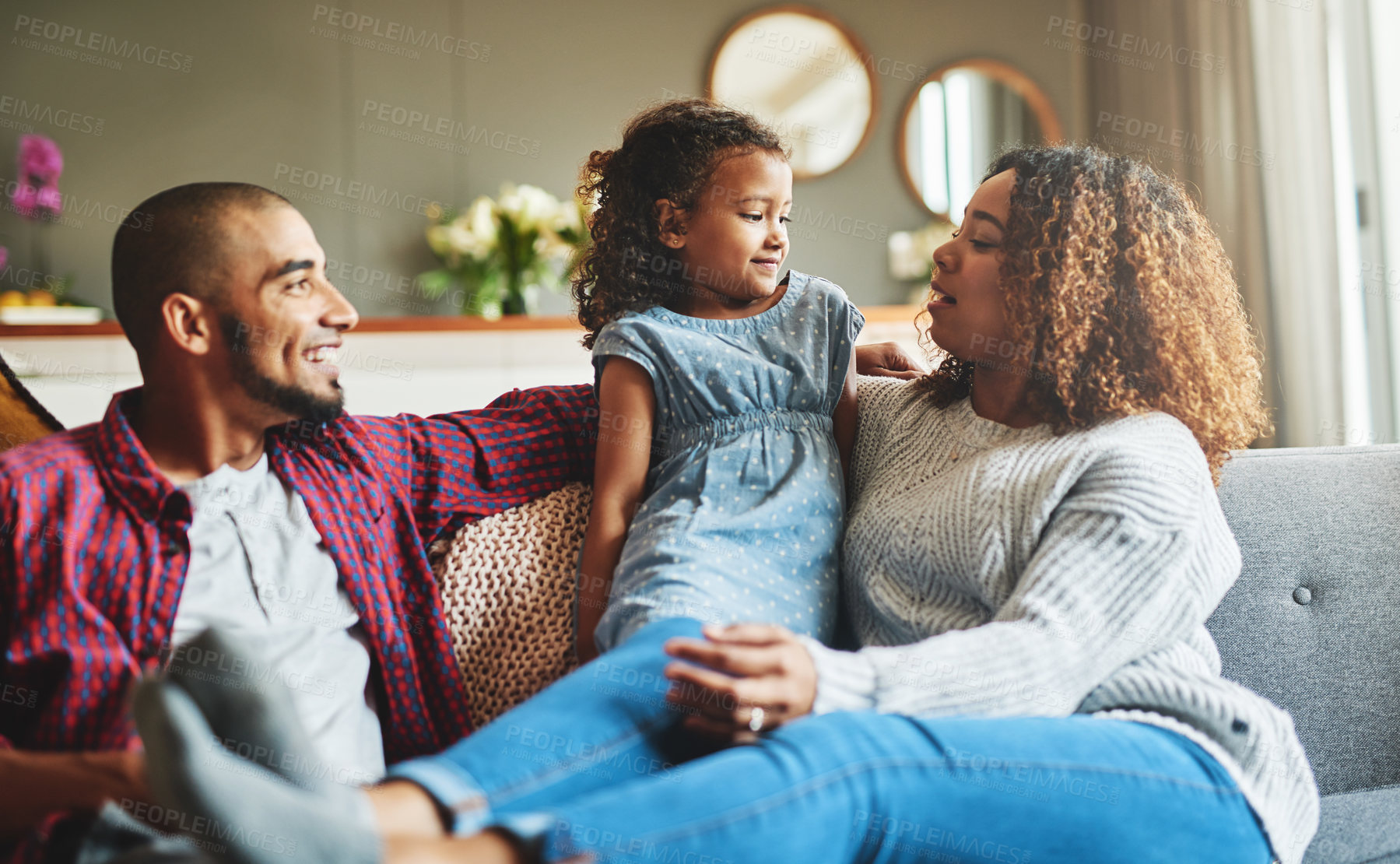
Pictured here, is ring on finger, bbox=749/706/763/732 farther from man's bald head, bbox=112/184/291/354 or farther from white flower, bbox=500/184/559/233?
white flower, bbox=500/184/559/233

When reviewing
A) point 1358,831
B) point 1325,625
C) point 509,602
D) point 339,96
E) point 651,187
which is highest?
point 339,96

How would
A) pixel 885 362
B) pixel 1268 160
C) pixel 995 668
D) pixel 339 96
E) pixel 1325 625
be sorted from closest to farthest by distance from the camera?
pixel 995 668, pixel 1325 625, pixel 885 362, pixel 1268 160, pixel 339 96

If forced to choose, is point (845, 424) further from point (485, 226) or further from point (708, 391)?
point (485, 226)

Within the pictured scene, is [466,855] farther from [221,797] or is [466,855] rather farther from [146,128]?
[146,128]

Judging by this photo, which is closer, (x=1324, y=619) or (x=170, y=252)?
(x=170, y=252)

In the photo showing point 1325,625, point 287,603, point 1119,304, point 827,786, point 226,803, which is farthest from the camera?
point 1325,625

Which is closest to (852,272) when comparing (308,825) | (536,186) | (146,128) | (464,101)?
(536,186)

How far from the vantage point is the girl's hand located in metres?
0.90

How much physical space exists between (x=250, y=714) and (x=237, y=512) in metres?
0.53

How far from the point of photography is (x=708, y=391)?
1.35 metres

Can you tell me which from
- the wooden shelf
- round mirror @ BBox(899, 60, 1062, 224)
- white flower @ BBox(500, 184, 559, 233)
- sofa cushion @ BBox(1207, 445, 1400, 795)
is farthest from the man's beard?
round mirror @ BBox(899, 60, 1062, 224)

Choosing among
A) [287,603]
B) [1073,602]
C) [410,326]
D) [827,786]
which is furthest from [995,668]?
[410,326]

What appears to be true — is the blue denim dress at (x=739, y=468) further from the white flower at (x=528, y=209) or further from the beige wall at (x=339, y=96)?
the beige wall at (x=339, y=96)

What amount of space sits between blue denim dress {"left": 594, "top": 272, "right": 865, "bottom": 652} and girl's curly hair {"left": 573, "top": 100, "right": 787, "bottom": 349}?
0.10m
